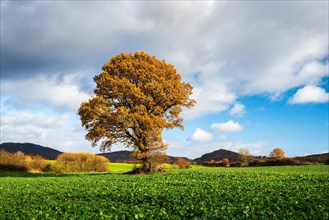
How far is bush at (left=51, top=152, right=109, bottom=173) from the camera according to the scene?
6665 cm

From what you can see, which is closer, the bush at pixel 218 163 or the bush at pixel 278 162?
the bush at pixel 278 162

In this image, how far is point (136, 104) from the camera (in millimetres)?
46594

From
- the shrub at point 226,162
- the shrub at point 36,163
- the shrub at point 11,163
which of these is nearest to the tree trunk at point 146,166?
the shrub at point 36,163

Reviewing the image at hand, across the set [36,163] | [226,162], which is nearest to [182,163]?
[226,162]

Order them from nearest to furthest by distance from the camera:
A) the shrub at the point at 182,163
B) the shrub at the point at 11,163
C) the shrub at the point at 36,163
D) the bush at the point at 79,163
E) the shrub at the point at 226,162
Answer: the shrub at the point at 11,163 < the shrub at the point at 36,163 < the bush at the point at 79,163 < the shrub at the point at 182,163 < the shrub at the point at 226,162

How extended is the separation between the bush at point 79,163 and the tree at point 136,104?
77.0 ft

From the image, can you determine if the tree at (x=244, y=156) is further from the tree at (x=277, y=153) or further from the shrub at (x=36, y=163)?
the shrub at (x=36, y=163)

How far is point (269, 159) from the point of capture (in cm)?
9250

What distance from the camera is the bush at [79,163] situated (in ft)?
219

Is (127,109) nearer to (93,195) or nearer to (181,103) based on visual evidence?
(181,103)

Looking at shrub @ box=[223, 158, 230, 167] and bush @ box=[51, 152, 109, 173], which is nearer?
bush @ box=[51, 152, 109, 173]

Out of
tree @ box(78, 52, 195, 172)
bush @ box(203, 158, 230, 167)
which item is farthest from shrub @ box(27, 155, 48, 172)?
bush @ box(203, 158, 230, 167)

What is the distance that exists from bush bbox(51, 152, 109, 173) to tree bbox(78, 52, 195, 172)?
23.5 m

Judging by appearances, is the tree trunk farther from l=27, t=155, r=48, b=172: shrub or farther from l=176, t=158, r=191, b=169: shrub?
l=176, t=158, r=191, b=169: shrub
